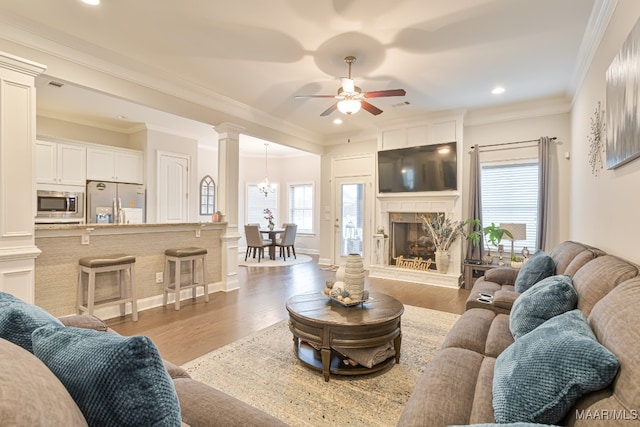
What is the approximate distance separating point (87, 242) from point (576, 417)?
4167 mm

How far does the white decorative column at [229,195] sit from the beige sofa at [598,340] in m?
3.57

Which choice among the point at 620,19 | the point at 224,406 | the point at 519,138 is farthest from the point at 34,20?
the point at 519,138

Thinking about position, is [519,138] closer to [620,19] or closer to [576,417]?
[620,19]

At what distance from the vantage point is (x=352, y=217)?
7.00 metres

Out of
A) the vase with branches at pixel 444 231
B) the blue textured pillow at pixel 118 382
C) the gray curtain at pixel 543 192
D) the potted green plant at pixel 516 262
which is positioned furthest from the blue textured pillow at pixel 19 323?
the gray curtain at pixel 543 192

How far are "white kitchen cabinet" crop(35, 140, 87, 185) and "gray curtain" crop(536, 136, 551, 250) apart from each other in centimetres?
750

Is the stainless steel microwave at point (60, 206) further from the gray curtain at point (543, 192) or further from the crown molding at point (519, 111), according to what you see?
the gray curtain at point (543, 192)

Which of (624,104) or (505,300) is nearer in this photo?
(624,104)

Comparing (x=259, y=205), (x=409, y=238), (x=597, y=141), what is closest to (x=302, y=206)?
(x=259, y=205)

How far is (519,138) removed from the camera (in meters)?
5.07

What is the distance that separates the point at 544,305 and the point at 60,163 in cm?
674

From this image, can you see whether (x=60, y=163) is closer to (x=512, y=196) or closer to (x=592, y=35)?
(x=592, y=35)

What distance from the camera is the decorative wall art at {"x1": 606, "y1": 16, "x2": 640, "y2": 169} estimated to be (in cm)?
182

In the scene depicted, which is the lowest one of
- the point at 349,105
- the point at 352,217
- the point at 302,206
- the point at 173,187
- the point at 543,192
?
the point at 352,217
